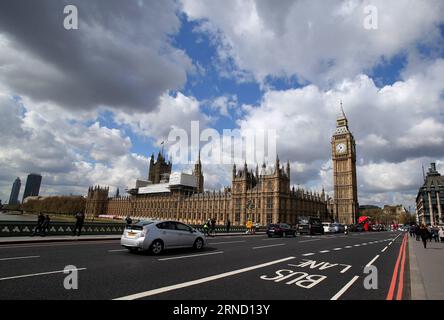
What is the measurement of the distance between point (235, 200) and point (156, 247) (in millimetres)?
79483

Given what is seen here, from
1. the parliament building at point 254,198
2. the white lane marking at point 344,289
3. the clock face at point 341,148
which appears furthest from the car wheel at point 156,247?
the clock face at point 341,148

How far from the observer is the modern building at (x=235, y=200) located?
273ft

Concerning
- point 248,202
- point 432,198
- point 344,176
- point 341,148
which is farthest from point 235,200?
point 432,198

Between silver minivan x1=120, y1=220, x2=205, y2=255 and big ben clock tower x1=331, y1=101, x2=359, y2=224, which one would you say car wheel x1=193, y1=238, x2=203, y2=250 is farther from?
big ben clock tower x1=331, y1=101, x2=359, y2=224

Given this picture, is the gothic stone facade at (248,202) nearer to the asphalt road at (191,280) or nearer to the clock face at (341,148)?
the clock face at (341,148)

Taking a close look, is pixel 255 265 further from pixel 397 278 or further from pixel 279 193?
pixel 279 193

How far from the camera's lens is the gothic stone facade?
82.8 metres

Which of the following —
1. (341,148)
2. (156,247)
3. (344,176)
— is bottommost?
(156,247)

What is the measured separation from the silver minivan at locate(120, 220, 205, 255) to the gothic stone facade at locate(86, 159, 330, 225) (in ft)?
225

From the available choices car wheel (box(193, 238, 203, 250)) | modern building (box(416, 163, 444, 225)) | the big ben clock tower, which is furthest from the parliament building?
car wheel (box(193, 238, 203, 250))

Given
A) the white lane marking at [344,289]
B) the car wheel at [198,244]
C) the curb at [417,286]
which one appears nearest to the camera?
the white lane marking at [344,289]

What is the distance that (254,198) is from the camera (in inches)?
3410

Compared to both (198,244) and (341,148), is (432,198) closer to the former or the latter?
(341,148)
